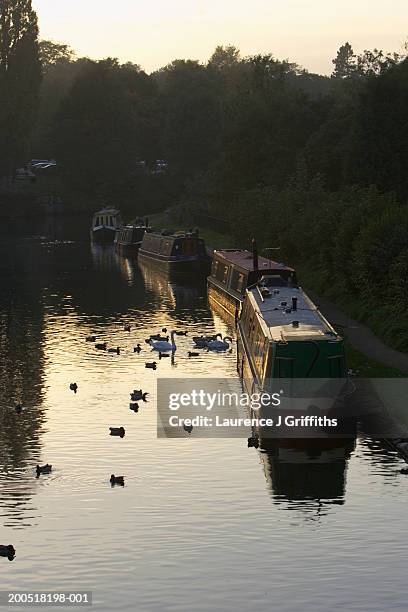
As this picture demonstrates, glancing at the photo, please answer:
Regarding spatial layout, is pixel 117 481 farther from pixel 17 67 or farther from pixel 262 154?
pixel 17 67

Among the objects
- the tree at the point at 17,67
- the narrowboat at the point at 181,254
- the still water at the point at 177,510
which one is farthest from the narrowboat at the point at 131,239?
the still water at the point at 177,510

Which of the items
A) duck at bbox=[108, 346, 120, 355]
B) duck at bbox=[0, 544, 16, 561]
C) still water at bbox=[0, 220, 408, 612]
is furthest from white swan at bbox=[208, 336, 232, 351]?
duck at bbox=[0, 544, 16, 561]

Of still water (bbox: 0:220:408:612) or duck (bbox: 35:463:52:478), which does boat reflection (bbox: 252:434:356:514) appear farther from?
duck (bbox: 35:463:52:478)

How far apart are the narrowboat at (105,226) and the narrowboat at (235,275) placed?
48454 millimetres

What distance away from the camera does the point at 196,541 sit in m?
29.1

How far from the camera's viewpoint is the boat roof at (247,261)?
6512cm

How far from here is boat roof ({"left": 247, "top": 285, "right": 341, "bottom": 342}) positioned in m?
39.0

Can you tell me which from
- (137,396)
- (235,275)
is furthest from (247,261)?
(137,396)

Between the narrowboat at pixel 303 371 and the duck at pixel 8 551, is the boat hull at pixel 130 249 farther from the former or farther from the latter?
the duck at pixel 8 551

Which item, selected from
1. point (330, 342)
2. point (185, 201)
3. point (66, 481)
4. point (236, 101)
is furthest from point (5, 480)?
point (185, 201)

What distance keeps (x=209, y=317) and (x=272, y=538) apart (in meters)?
39.4

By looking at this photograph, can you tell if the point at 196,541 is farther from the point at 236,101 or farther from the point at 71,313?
the point at 236,101

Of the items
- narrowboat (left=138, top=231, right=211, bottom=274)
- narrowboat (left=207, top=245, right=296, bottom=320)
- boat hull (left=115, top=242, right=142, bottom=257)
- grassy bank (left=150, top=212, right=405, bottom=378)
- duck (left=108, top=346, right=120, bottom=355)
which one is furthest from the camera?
boat hull (left=115, top=242, right=142, bottom=257)

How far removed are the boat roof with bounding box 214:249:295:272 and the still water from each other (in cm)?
1447
